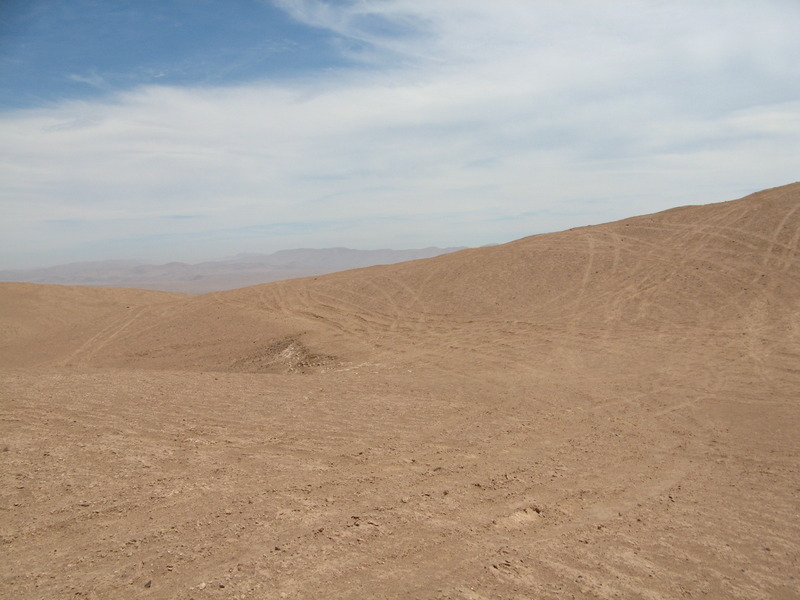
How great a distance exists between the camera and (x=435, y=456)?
6.11 metres

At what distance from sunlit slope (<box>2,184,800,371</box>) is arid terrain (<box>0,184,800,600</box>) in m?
0.14

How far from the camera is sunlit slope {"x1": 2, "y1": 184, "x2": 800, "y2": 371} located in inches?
516

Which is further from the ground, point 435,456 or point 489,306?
point 489,306

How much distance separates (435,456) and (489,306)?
1019cm

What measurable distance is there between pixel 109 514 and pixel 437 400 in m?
5.07

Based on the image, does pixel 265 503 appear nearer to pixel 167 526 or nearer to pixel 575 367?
pixel 167 526

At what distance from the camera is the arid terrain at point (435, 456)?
3822mm

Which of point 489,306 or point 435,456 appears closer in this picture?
point 435,456

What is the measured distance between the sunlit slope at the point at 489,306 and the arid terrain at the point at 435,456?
137mm

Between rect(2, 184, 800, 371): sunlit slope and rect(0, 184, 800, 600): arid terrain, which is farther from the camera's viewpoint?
rect(2, 184, 800, 371): sunlit slope

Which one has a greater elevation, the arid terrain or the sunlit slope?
the sunlit slope

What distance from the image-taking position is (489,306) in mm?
15930

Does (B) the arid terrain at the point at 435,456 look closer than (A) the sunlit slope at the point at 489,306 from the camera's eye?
Yes

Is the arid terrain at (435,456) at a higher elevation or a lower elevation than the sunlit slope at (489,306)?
lower
